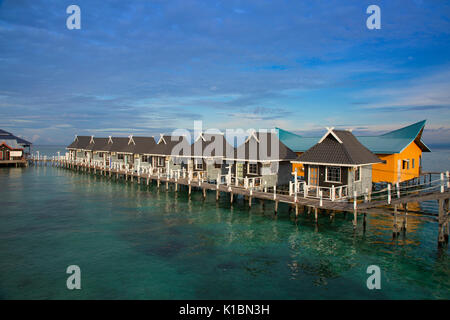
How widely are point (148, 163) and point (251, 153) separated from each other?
2187 centimetres

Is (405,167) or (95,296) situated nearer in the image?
(95,296)

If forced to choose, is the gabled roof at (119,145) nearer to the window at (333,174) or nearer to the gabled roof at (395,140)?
the gabled roof at (395,140)

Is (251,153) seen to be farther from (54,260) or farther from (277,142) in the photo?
(54,260)

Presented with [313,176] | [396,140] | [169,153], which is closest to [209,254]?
[313,176]

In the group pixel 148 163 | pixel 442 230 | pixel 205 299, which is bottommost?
pixel 205 299

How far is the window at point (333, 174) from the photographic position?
25.4m

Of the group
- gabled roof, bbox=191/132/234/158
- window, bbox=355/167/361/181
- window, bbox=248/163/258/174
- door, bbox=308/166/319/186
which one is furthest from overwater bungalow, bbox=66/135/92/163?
window, bbox=355/167/361/181

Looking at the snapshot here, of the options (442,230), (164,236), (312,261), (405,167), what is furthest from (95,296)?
(405,167)

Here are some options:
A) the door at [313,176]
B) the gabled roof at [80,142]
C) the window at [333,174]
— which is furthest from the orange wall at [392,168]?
the gabled roof at [80,142]

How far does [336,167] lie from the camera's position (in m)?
25.5

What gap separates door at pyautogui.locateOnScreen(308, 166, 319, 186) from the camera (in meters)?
26.4

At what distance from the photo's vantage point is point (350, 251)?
1870 cm

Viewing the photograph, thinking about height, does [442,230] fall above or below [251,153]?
below
